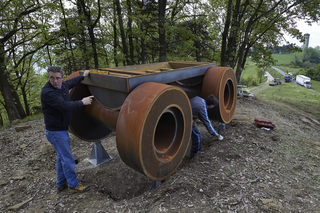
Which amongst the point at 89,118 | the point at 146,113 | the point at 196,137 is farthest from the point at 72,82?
the point at 196,137

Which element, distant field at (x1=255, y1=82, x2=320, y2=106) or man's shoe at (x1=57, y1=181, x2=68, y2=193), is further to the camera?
distant field at (x1=255, y1=82, x2=320, y2=106)

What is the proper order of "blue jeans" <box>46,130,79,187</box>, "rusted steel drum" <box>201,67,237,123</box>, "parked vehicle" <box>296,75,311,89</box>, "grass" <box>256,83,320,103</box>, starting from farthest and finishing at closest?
"parked vehicle" <box>296,75,311,89</box> < "grass" <box>256,83,320,103</box> < "rusted steel drum" <box>201,67,237,123</box> < "blue jeans" <box>46,130,79,187</box>

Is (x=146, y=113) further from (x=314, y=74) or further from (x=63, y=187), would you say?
(x=314, y=74)

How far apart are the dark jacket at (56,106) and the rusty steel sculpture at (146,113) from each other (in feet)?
1.86

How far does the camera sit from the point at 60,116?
3152 millimetres

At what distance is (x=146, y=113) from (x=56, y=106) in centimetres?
155

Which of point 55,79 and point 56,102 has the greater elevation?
Answer: point 55,79

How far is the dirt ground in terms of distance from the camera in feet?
9.20

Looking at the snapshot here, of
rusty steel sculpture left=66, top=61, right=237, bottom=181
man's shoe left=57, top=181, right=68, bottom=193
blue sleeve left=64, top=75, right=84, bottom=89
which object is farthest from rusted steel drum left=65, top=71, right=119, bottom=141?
man's shoe left=57, top=181, right=68, bottom=193

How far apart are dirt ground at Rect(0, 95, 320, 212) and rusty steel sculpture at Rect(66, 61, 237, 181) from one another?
22.1 inches

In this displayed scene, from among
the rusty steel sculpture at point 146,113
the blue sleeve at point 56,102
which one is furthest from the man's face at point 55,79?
the rusty steel sculpture at point 146,113

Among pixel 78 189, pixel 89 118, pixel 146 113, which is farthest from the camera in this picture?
pixel 89 118

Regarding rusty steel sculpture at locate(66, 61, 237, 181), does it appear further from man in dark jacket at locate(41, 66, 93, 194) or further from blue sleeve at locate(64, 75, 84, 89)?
man in dark jacket at locate(41, 66, 93, 194)

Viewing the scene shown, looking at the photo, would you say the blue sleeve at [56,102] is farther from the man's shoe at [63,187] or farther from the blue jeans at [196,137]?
the blue jeans at [196,137]
